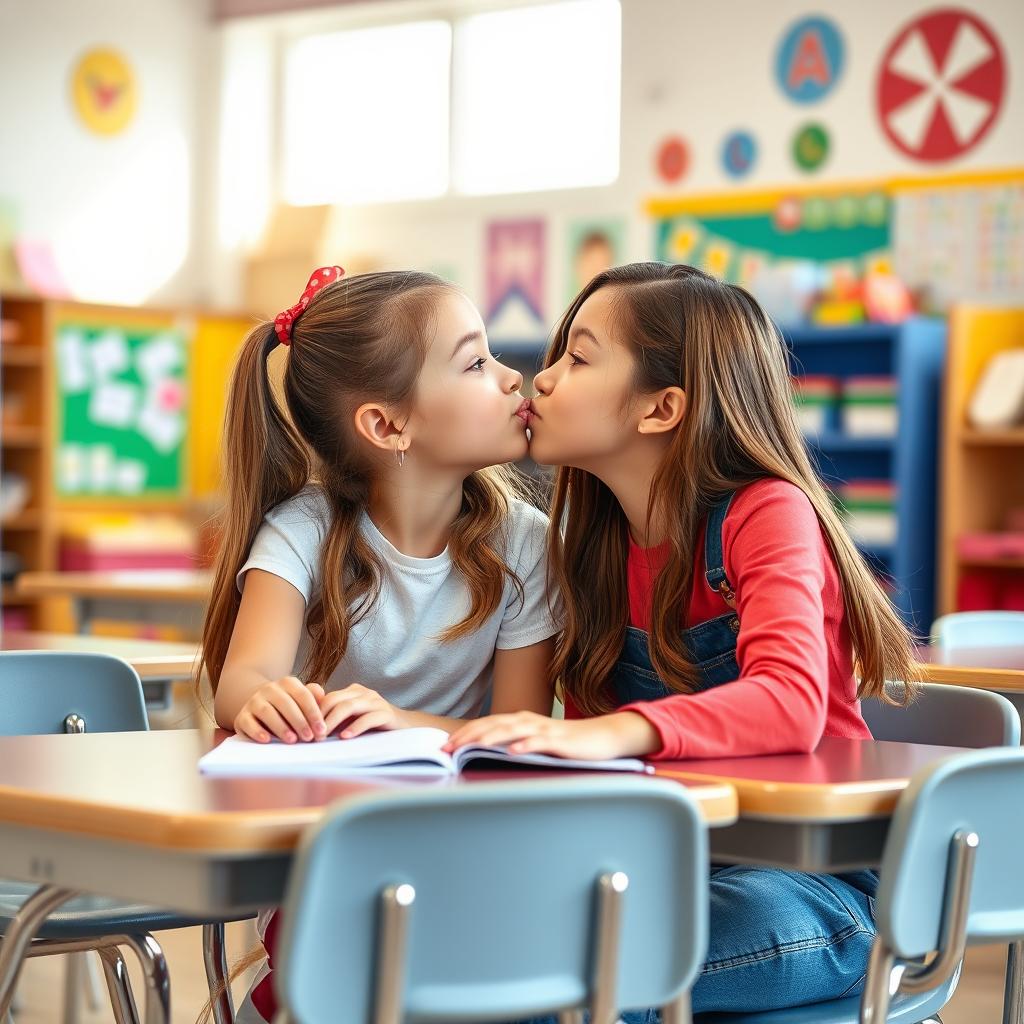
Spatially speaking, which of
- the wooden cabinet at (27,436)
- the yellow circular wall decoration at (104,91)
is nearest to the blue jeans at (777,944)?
the wooden cabinet at (27,436)

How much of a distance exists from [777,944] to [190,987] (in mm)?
1858

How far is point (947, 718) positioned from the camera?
5.86 feet

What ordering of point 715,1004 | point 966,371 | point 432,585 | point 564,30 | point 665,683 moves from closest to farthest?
point 715,1004
point 665,683
point 432,585
point 966,371
point 564,30

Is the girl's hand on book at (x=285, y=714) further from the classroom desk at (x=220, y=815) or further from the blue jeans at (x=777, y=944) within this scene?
the blue jeans at (x=777, y=944)

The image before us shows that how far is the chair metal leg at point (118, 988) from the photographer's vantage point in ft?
5.93

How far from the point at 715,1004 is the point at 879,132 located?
547cm

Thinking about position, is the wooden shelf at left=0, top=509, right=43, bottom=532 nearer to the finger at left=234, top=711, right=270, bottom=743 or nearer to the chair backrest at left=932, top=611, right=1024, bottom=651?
the chair backrest at left=932, top=611, right=1024, bottom=651

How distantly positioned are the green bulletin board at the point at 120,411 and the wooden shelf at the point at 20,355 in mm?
208

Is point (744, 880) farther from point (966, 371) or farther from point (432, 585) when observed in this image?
point (966, 371)

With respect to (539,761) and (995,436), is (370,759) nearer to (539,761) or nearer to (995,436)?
(539,761)

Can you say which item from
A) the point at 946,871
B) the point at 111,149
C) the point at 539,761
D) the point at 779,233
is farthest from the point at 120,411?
the point at 946,871

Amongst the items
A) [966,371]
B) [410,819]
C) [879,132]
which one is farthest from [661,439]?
[879,132]

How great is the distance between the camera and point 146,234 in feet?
26.0

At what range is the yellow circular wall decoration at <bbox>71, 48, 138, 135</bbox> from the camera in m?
7.58
